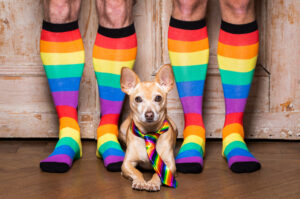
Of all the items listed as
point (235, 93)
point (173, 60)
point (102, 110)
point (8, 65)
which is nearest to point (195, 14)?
point (173, 60)

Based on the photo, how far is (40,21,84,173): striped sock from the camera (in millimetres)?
1616

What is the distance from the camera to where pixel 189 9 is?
1609 mm

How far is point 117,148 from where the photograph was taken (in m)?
1.63

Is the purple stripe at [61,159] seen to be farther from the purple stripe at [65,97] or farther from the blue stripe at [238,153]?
the blue stripe at [238,153]

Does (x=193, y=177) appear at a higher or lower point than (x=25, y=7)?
lower

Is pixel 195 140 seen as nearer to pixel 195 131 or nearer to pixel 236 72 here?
pixel 195 131

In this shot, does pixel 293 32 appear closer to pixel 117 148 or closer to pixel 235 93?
pixel 235 93

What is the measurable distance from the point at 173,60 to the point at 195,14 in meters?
0.19

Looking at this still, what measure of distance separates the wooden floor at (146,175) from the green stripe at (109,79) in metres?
0.29

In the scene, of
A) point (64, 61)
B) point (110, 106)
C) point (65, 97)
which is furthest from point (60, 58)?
point (110, 106)

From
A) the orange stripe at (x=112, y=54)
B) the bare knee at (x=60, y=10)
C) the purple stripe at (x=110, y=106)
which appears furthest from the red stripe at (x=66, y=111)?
the bare knee at (x=60, y=10)

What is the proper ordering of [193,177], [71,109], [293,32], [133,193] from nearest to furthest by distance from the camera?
[133,193]
[193,177]
[71,109]
[293,32]

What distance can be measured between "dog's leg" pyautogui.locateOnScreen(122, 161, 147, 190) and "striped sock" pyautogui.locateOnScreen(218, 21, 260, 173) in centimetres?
34

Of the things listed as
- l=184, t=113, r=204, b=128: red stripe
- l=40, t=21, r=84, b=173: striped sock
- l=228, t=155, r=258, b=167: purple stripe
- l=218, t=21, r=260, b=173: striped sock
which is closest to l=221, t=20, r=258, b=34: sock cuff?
l=218, t=21, r=260, b=173: striped sock
